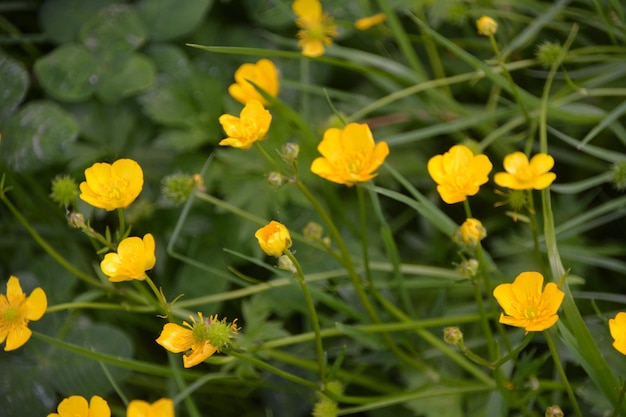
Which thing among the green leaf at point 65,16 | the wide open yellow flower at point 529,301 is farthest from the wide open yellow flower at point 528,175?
the green leaf at point 65,16

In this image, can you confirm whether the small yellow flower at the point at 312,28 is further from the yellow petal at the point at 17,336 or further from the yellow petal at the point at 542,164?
the yellow petal at the point at 17,336

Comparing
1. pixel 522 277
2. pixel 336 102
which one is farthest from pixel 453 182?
pixel 336 102

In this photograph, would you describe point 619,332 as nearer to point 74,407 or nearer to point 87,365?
point 74,407

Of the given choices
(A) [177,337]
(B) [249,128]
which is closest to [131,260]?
(A) [177,337]

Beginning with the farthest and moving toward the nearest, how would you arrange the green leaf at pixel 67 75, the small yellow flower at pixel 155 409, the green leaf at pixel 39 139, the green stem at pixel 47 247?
1. the green leaf at pixel 67 75
2. the green leaf at pixel 39 139
3. the green stem at pixel 47 247
4. the small yellow flower at pixel 155 409

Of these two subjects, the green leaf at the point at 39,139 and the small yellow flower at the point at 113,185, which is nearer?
the small yellow flower at the point at 113,185

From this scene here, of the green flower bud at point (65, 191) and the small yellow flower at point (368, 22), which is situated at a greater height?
the small yellow flower at point (368, 22)

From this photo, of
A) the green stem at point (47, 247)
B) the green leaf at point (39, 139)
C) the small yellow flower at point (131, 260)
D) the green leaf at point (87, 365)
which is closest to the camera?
the small yellow flower at point (131, 260)

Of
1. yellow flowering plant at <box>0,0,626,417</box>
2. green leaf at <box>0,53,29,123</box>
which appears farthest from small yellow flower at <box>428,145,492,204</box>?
green leaf at <box>0,53,29,123</box>
